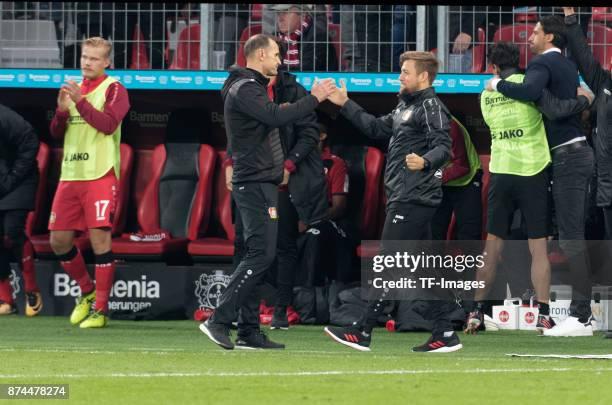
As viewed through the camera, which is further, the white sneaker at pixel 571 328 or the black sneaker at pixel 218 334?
the white sneaker at pixel 571 328

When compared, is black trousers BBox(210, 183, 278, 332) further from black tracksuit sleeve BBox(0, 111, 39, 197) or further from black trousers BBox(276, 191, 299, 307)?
black tracksuit sleeve BBox(0, 111, 39, 197)

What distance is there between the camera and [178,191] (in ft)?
43.0

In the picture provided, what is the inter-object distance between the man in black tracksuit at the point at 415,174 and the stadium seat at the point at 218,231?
132 inches

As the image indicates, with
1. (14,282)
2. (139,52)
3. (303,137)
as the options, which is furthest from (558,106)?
(14,282)

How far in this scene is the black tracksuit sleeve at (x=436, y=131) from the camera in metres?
8.58

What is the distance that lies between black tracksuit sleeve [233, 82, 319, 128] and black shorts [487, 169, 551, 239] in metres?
2.11

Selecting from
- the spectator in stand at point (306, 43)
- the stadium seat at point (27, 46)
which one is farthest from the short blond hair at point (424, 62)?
the stadium seat at point (27, 46)

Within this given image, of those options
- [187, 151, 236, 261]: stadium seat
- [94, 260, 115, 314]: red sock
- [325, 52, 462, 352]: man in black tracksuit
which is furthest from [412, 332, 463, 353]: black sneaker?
[187, 151, 236, 261]: stadium seat

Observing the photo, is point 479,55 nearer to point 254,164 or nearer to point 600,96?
point 600,96

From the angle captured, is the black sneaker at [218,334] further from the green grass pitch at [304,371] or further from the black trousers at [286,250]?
the black trousers at [286,250]

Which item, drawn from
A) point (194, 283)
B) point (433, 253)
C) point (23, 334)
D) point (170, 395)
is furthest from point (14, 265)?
point (170, 395)

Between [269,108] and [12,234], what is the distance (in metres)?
4.26

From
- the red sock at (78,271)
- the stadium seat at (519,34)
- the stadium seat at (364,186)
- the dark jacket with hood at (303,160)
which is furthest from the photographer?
the stadium seat at (364,186)

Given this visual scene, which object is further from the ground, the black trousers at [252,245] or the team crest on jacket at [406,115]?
the team crest on jacket at [406,115]
